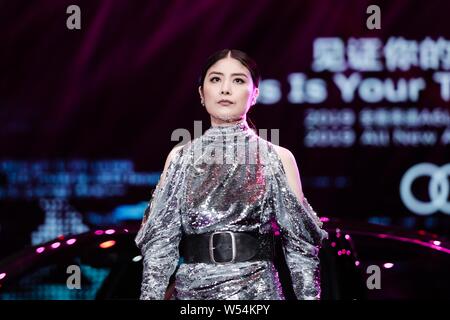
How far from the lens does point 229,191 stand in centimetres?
257

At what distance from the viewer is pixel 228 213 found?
2.52 metres

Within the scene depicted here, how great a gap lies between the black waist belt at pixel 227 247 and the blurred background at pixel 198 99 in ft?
11.2

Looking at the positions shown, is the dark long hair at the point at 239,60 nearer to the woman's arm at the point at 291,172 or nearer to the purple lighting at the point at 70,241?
the woman's arm at the point at 291,172

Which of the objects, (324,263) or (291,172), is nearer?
(291,172)

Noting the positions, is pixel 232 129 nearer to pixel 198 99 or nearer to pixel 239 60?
pixel 239 60

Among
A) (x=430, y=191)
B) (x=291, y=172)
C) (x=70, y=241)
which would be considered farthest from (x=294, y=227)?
(x=430, y=191)

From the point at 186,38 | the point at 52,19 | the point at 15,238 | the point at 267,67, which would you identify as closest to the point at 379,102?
the point at 267,67

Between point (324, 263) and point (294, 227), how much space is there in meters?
0.56

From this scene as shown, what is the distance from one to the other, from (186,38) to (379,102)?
1.47 metres

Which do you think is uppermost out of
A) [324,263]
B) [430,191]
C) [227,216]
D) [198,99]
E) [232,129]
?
[198,99]

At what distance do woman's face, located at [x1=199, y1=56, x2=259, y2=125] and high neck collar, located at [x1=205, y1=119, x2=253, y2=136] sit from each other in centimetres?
2

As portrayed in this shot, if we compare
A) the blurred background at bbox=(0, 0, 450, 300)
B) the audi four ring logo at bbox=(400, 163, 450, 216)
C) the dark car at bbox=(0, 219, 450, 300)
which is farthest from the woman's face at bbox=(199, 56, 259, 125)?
the audi four ring logo at bbox=(400, 163, 450, 216)

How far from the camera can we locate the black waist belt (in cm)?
251

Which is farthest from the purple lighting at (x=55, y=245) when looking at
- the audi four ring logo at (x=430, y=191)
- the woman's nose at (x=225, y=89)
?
the audi four ring logo at (x=430, y=191)
